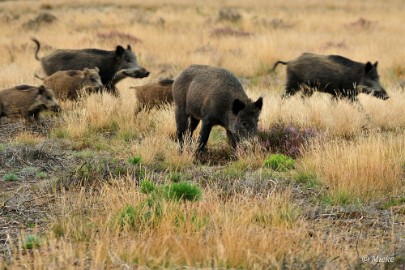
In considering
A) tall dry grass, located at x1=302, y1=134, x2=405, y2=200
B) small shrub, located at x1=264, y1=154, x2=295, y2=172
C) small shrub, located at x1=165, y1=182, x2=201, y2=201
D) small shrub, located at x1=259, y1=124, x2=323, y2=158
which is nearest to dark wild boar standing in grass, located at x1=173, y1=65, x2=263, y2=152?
small shrub, located at x1=264, y1=154, x2=295, y2=172

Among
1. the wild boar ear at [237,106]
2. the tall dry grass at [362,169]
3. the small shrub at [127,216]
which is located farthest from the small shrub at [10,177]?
the tall dry grass at [362,169]

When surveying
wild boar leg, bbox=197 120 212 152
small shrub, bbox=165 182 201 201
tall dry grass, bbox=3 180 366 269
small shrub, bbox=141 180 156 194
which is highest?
tall dry grass, bbox=3 180 366 269

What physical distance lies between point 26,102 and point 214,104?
394 centimetres

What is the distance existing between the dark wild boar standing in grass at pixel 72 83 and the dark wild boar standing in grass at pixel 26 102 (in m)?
1.34

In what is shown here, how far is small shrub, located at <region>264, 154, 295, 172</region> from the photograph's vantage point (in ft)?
27.6

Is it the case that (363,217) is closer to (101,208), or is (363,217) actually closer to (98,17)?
(101,208)

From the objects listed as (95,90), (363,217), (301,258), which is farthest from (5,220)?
(95,90)

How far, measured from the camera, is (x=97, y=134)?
10.7m

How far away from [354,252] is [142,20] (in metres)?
27.8

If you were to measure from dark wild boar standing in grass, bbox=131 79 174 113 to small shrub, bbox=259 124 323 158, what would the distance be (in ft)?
8.63

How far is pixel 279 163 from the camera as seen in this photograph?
8.45m

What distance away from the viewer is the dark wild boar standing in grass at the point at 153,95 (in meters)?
11.8

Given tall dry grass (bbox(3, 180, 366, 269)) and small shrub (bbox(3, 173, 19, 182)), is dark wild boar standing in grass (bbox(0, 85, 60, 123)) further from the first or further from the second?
tall dry grass (bbox(3, 180, 366, 269))

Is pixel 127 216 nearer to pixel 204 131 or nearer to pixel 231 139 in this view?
pixel 204 131
